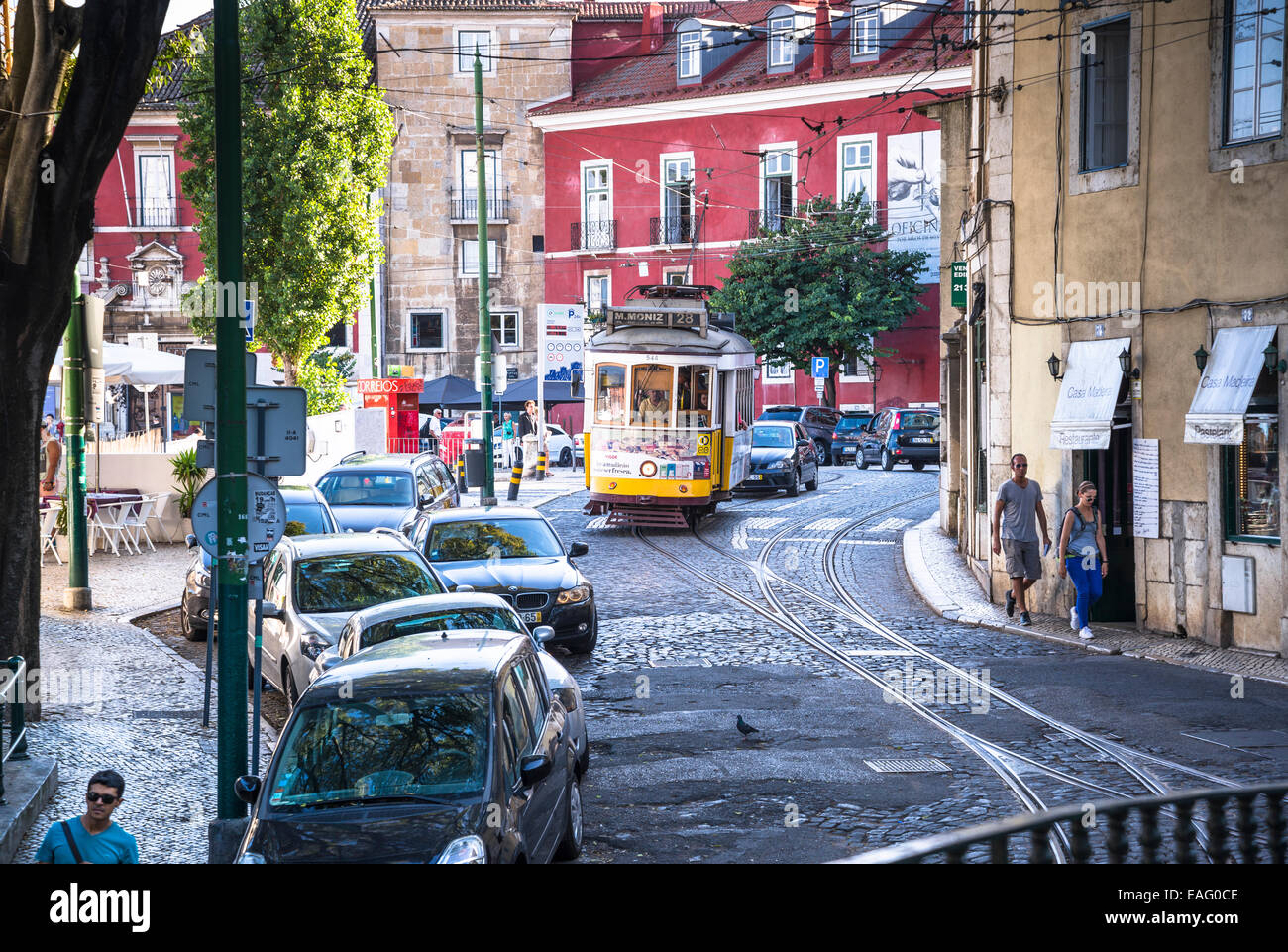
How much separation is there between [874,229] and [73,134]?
129 feet

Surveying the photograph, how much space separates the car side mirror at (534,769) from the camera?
743cm

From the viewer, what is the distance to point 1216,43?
49.7ft

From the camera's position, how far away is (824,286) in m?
48.3

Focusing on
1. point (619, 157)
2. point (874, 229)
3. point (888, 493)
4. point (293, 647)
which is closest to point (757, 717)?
point (293, 647)

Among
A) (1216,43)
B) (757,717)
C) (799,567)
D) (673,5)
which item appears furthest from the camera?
(673,5)

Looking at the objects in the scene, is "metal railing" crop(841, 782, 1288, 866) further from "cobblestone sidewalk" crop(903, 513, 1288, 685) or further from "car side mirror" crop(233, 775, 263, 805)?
"cobblestone sidewalk" crop(903, 513, 1288, 685)

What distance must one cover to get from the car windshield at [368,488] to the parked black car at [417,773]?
539 inches

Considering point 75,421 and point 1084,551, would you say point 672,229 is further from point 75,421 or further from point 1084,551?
point 1084,551

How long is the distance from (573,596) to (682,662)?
125 centimetres

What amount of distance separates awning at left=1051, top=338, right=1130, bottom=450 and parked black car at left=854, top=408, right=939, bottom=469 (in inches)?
934

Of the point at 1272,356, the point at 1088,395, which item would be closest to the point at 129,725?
the point at 1088,395

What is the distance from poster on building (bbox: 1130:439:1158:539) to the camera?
52.2 ft

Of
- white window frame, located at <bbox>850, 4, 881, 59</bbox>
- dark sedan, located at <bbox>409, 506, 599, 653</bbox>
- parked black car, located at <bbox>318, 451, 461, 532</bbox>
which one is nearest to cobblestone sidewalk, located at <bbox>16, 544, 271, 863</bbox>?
dark sedan, located at <bbox>409, 506, 599, 653</bbox>

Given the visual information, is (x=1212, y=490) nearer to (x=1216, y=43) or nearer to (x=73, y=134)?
(x=1216, y=43)
